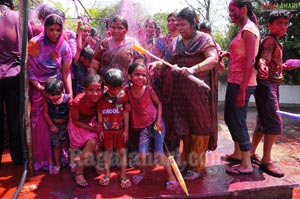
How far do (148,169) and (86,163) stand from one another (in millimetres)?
708

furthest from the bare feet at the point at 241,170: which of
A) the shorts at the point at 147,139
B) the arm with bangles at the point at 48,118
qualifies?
the arm with bangles at the point at 48,118

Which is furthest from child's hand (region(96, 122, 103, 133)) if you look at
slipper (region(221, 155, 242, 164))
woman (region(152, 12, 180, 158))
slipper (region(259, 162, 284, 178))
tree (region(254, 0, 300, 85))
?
tree (region(254, 0, 300, 85))

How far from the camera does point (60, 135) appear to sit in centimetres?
346

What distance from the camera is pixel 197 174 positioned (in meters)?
3.41

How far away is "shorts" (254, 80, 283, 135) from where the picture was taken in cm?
358

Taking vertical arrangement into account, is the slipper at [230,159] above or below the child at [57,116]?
below

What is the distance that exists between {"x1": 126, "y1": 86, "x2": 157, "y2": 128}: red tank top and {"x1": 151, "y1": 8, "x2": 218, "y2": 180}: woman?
0.97ft

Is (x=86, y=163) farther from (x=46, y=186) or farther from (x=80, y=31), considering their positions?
(x=80, y=31)

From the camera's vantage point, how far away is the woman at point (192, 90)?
10.4 ft

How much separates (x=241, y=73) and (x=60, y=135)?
2.08 metres

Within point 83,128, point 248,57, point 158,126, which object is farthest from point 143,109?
point 248,57

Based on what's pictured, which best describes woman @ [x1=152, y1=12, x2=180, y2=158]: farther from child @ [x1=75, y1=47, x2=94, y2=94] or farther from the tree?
the tree

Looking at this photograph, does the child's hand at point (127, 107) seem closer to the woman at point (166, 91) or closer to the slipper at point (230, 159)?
the woman at point (166, 91)

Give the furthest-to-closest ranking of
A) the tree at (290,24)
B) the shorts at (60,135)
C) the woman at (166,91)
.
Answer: the tree at (290,24) → the woman at (166,91) → the shorts at (60,135)
